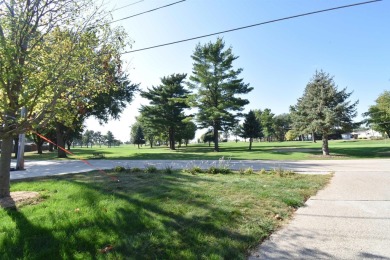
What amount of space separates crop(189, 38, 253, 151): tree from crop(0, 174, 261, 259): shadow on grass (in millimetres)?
27359

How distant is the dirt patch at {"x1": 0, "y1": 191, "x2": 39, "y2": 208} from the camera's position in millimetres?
6098

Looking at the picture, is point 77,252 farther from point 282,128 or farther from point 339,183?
point 282,128

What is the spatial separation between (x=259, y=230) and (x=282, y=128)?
9215 centimetres

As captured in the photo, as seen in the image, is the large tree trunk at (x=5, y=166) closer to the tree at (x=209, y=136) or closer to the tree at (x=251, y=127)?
the tree at (x=251, y=127)

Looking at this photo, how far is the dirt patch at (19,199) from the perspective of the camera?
6098 millimetres

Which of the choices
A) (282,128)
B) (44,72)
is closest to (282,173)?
(44,72)

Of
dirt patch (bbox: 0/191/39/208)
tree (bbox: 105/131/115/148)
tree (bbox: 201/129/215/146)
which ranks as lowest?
dirt patch (bbox: 0/191/39/208)

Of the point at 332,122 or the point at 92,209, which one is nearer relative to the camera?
the point at 92,209

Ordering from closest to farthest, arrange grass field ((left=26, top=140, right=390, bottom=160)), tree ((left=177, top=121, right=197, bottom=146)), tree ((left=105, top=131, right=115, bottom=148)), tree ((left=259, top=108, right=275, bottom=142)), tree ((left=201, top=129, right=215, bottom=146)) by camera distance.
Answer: grass field ((left=26, top=140, right=390, bottom=160)) < tree ((left=177, top=121, right=197, bottom=146)) < tree ((left=201, top=129, right=215, bottom=146)) < tree ((left=259, top=108, right=275, bottom=142)) < tree ((left=105, top=131, right=115, bottom=148))

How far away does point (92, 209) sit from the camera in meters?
5.44

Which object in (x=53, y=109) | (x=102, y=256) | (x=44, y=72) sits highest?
(x=44, y=72)

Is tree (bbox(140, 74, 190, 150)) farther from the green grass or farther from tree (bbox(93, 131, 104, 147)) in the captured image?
tree (bbox(93, 131, 104, 147))

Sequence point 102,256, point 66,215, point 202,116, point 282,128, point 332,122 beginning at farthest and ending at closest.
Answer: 1. point 282,128
2. point 202,116
3. point 332,122
4. point 66,215
5. point 102,256

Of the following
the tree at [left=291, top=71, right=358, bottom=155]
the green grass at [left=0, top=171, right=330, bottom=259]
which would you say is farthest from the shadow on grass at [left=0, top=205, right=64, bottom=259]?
the tree at [left=291, top=71, right=358, bottom=155]
